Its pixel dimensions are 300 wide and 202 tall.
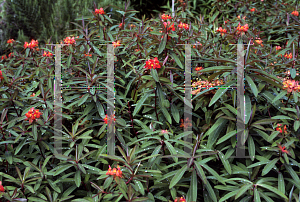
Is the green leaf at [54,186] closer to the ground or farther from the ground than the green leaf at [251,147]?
closer to the ground

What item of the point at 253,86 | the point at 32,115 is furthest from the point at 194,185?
the point at 32,115

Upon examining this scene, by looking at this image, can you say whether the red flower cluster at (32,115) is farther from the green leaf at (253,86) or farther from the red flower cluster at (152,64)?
the green leaf at (253,86)

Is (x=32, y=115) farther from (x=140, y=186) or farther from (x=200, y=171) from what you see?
(x=200, y=171)

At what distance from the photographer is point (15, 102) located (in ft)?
5.53

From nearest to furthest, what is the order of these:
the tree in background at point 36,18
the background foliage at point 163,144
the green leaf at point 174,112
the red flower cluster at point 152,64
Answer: the background foliage at point 163,144 < the red flower cluster at point 152,64 < the green leaf at point 174,112 < the tree in background at point 36,18

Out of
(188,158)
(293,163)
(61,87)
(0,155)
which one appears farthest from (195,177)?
(0,155)

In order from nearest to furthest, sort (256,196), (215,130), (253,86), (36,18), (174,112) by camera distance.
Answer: (256,196) → (253,86) → (215,130) → (174,112) → (36,18)

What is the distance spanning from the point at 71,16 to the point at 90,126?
3666 mm

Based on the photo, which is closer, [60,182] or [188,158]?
[188,158]

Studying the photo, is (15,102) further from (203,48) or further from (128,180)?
(203,48)

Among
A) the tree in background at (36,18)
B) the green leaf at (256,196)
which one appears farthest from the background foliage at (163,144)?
the tree in background at (36,18)

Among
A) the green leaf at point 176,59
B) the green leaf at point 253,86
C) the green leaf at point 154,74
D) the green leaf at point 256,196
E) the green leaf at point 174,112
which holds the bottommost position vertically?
the green leaf at point 256,196

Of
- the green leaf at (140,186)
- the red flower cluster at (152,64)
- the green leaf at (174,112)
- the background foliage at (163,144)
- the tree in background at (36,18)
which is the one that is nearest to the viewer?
the green leaf at (140,186)

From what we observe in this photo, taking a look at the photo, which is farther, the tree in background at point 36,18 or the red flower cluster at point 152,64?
the tree in background at point 36,18
